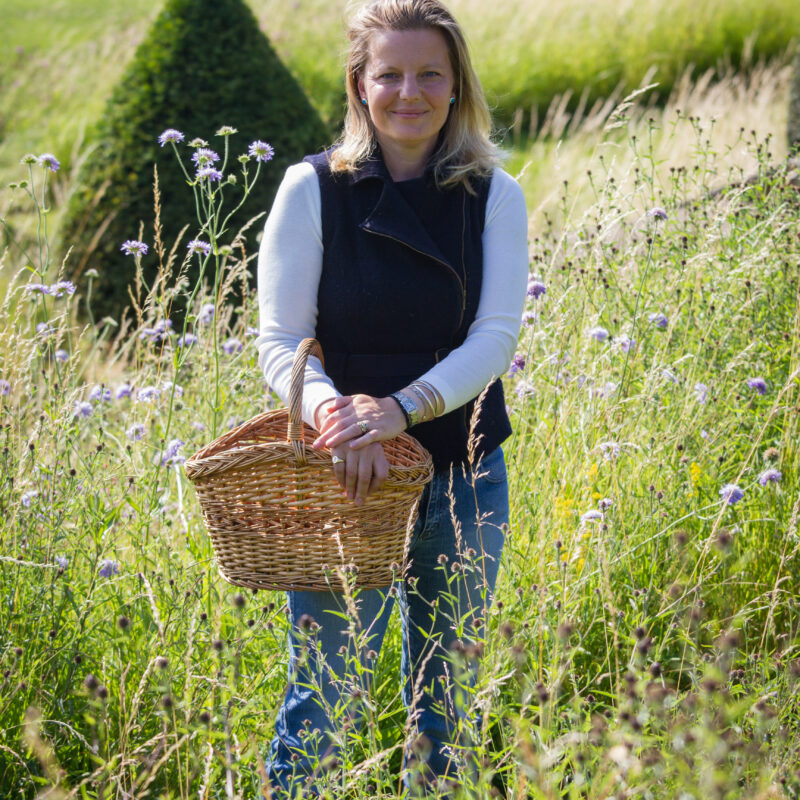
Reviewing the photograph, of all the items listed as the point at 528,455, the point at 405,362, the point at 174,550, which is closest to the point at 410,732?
the point at 405,362

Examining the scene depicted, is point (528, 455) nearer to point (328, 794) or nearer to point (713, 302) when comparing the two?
point (713, 302)

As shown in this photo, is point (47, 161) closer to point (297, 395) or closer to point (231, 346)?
point (231, 346)

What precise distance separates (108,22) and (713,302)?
15925 mm

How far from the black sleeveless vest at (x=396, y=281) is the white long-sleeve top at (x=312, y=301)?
0.04 meters

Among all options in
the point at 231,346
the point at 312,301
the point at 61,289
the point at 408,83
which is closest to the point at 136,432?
the point at 61,289

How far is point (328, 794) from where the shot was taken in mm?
1708

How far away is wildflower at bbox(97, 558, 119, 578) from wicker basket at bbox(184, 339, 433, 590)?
718 mm

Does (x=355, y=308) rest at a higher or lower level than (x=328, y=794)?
higher

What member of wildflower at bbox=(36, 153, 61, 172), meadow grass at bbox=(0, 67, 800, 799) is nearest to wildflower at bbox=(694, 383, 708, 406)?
meadow grass at bbox=(0, 67, 800, 799)

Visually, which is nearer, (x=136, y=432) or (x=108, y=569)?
(x=108, y=569)

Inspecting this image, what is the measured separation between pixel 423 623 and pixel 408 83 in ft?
4.25

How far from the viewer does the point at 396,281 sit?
2.12m

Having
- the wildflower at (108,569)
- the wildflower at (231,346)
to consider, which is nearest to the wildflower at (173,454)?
the wildflower at (108,569)

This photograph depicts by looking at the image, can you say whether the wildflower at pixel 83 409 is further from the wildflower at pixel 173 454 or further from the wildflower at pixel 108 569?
→ the wildflower at pixel 108 569
